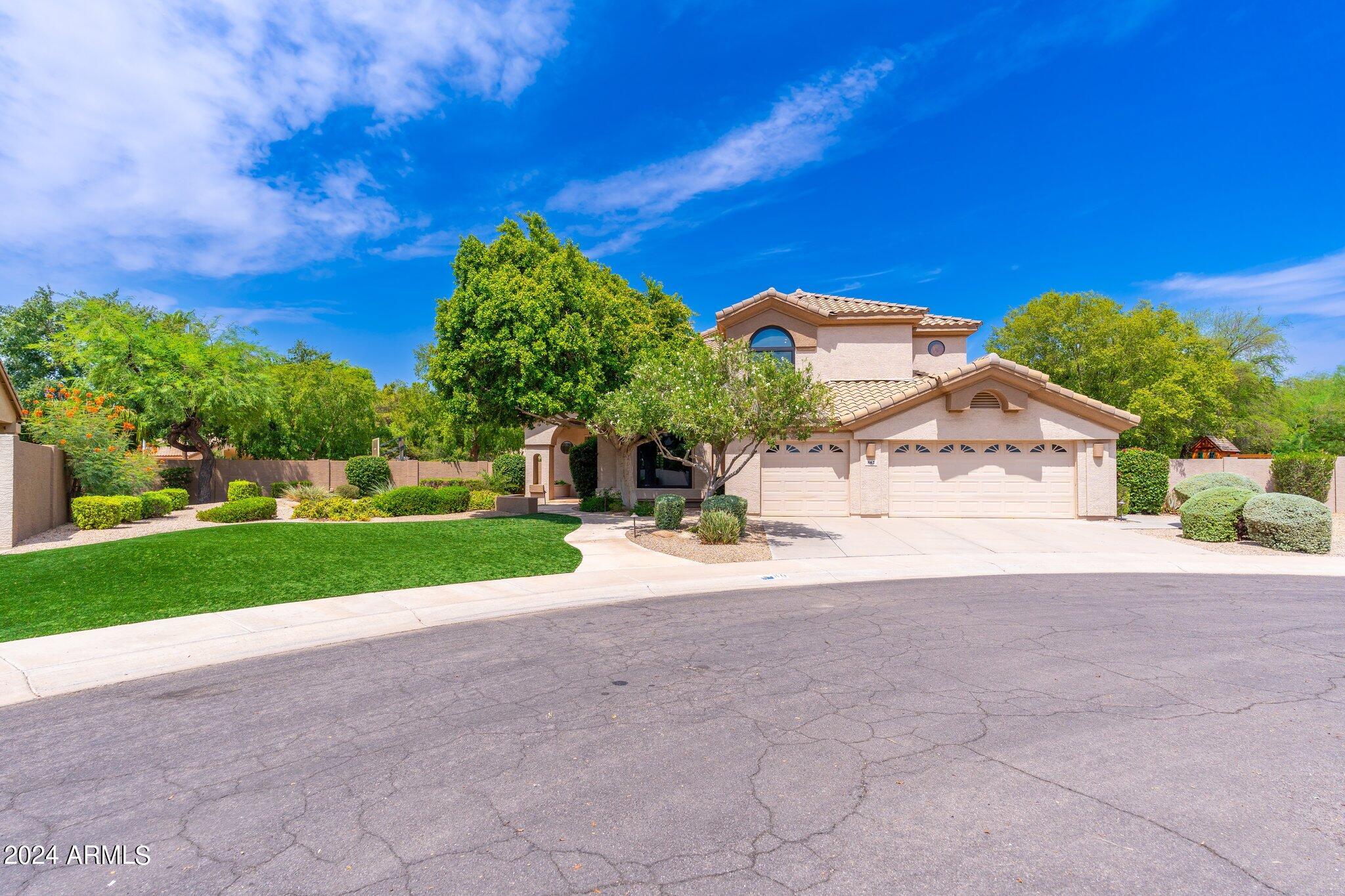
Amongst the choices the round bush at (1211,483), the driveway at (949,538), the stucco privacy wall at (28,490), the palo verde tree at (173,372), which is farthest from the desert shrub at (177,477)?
the round bush at (1211,483)

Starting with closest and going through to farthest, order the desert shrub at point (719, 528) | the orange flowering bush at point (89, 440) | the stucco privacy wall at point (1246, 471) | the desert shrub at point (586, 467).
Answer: the desert shrub at point (719, 528) < the orange flowering bush at point (89, 440) < the stucco privacy wall at point (1246, 471) < the desert shrub at point (586, 467)

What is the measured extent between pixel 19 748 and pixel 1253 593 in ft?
50.9

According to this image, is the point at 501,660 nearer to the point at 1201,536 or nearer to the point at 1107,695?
the point at 1107,695

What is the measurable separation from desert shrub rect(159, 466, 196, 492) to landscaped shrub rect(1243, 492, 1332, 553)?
109ft

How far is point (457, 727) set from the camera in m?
5.19

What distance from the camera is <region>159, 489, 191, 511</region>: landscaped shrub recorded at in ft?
67.6

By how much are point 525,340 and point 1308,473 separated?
1047 inches

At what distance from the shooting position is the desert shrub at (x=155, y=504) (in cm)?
1861

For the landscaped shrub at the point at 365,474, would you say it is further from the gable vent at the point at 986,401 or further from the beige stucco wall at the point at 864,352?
the gable vent at the point at 986,401

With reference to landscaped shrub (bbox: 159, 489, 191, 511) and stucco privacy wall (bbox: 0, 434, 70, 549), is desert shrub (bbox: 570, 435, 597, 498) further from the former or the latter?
stucco privacy wall (bbox: 0, 434, 70, 549)

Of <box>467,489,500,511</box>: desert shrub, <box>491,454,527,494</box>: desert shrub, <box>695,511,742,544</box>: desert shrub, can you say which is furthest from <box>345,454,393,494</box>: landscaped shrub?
<box>695,511,742,544</box>: desert shrub

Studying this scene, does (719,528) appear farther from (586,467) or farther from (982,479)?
(586,467)

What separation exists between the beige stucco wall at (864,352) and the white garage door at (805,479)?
452 centimetres

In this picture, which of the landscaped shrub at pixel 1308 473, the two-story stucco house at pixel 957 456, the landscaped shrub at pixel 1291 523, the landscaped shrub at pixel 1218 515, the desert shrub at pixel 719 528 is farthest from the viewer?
the landscaped shrub at pixel 1308 473
